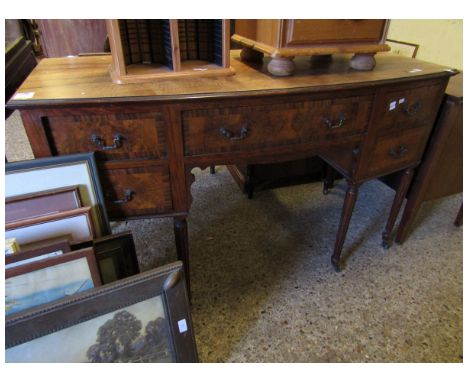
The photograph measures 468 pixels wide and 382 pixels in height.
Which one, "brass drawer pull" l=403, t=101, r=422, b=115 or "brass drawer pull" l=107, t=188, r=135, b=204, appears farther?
"brass drawer pull" l=403, t=101, r=422, b=115

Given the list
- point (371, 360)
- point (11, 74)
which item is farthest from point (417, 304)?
point (11, 74)

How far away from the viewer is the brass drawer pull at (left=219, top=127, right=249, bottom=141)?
0.92m

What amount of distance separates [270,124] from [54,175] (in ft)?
1.99

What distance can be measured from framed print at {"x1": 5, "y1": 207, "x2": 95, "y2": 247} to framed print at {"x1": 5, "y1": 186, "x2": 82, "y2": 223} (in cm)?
2

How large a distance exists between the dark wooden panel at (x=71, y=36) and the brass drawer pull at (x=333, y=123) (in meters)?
1.98

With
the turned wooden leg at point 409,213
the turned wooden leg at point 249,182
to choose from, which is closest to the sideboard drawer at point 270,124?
the turned wooden leg at point 409,213

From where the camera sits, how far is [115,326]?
86 cm

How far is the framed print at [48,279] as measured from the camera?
82 centimetres

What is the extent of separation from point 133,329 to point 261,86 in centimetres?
76

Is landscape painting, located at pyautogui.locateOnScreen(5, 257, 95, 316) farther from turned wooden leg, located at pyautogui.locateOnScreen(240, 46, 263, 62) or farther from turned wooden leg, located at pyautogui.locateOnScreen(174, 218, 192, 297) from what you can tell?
turned wooden leg, located at pyautogui.locateOnScreen(240, 46, 263, 62)

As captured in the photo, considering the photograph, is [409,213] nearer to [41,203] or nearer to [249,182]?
[249,182]

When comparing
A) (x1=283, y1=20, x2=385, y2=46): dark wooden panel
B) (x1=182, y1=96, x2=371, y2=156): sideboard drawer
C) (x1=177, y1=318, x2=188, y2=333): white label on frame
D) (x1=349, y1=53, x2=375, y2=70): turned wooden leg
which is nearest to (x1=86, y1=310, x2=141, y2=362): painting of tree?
(x1=177, y1=318, x2=188, y2=333): white label on frame

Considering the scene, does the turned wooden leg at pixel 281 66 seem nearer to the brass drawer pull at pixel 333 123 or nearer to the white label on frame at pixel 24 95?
the brass drawer pull at pixel 333 123

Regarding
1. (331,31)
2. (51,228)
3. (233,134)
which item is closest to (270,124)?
(233,134)
